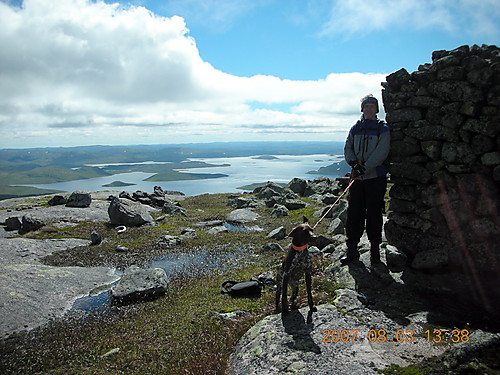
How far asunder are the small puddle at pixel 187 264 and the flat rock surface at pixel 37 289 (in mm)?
560

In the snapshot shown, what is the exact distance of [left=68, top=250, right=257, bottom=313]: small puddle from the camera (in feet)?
38.9

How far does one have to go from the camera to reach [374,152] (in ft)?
31.5

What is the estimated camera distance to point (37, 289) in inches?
454

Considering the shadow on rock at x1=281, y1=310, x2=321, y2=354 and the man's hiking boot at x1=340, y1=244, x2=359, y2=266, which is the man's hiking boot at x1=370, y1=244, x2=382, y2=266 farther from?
the shadow on rock at x1=281, y1=310, x2=321, y2=354

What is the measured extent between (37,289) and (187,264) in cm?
680

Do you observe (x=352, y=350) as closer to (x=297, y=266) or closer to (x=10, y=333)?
(x=297, y=266)

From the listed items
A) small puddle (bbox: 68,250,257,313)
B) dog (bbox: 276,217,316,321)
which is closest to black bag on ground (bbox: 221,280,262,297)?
dog (bbox: 276,217,316,321)

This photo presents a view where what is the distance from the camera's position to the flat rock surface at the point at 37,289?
32.2 ft

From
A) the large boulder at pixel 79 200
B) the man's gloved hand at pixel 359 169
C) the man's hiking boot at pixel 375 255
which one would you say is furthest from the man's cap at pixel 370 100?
the large boulder at pixel 79 200
